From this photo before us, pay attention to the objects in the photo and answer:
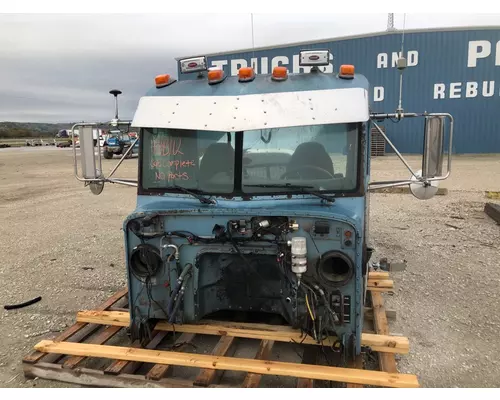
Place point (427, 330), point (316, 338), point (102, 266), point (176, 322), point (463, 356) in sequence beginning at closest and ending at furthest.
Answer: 1. point (316, 338)
2. point (176, 322)
3. point (463, 356)
4. point (427, 330)
5. point (102, 266)

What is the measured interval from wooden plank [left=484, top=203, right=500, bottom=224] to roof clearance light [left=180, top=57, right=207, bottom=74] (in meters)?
6.69

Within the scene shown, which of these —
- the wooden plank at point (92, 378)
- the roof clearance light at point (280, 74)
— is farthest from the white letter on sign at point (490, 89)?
the wooden plank at point (92, 378)

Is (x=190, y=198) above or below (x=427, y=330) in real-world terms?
above

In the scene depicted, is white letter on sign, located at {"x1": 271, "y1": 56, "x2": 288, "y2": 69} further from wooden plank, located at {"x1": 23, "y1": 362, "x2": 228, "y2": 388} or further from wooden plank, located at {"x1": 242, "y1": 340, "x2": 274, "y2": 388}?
wooden plank, located at {"x1": 23, "y1": 362, "x2": 228, "y2": 388}

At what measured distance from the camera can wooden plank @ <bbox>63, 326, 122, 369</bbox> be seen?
3.43m

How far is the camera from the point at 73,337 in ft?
12.8

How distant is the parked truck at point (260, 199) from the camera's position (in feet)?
10.4

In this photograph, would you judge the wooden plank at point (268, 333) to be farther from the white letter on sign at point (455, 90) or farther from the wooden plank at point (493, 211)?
the white letter on sign at point (455, 90)

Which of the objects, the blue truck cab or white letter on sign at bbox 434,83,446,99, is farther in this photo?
white letter on sign at bbox 434,83,446,99

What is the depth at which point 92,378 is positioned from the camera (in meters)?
3.29

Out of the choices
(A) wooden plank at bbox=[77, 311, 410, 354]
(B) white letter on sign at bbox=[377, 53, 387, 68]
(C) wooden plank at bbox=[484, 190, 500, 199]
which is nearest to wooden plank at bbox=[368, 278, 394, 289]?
(A) wooden plank at bbox=[77, 311, 410, 354]

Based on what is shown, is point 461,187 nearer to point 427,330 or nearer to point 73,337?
point 427,330
